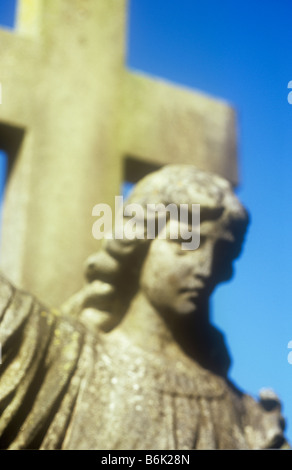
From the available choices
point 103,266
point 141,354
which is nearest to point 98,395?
point 141,354

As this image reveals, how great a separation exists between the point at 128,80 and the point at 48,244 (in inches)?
34.6

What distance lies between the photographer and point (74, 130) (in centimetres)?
383

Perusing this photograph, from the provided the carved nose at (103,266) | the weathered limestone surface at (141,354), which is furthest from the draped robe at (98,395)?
the carved nose at (103,266)

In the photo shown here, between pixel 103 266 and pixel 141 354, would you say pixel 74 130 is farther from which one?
pixel 141 354

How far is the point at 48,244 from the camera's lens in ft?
11.7

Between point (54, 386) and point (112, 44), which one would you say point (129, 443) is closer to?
point (54, 386)

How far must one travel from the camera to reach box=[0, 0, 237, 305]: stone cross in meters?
3.58

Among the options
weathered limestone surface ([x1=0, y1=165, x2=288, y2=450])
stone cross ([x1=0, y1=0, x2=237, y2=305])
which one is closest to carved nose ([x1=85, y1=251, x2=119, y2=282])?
weathered limestone surface ([x1=0, y1=165, x2=288, y2=450])

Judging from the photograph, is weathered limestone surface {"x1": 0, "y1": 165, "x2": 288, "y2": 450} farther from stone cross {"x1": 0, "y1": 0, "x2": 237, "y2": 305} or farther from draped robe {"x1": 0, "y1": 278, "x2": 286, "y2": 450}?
stone cross {"x1": 0, "y1": 0, "x2": 237, "y2": 305}

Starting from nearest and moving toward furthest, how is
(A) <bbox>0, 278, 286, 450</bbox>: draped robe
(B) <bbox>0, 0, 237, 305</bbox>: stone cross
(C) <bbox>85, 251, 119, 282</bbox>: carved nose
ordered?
(A) <bbox>0, 278, 286, 450</bbox>: draped robe, (C) <bbox>85, 251, 119, 282</bbox>: carved nose, (B) <bbox>0, 0, 237, 305</bbox>: stone cross

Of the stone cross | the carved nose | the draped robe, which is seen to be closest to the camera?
the draped robe

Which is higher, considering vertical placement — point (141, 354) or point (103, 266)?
point (103, 266)

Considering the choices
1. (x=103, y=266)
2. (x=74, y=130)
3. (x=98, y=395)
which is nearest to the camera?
(x=98, y=395)

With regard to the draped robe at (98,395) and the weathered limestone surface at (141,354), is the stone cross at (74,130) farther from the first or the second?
the draped robe at (98,395)
